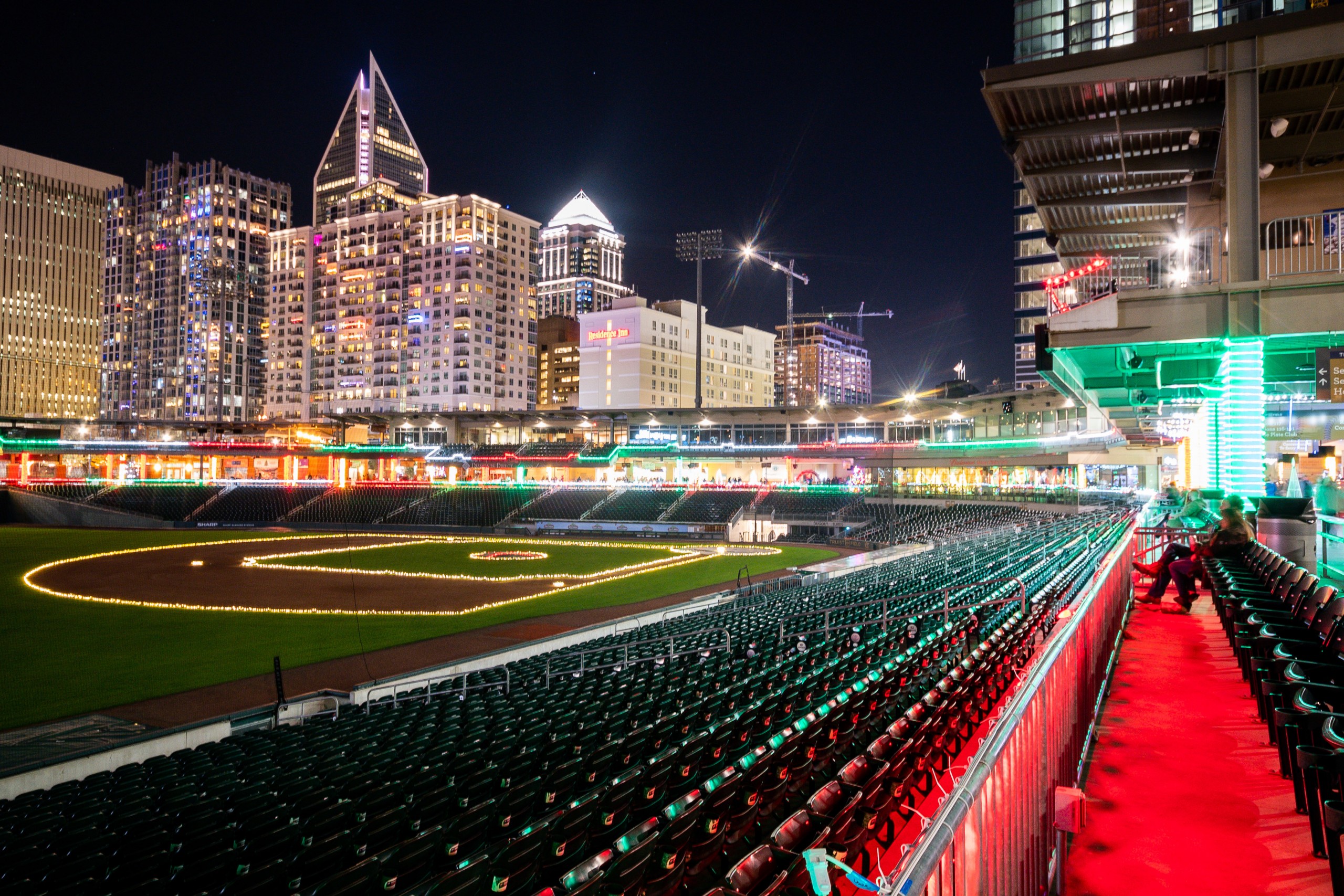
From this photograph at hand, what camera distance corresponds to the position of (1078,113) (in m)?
18.1

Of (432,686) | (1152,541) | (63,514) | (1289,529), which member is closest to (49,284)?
(63,514)

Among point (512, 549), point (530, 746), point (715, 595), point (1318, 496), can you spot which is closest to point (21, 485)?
point (512, 549)

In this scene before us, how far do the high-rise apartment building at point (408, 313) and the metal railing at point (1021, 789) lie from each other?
5925 inches

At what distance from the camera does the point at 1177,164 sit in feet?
66.2

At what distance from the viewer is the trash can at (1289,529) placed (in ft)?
43.9

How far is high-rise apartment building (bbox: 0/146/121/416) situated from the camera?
164 m

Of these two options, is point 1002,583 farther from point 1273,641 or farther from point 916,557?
point 916,557

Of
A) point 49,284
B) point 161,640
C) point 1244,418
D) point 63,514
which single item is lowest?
point 161,640

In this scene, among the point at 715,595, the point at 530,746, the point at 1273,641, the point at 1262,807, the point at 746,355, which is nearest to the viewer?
the point at 1262,807

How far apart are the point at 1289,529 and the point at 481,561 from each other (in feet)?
123

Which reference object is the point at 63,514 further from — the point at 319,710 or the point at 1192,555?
the point at 1192,555

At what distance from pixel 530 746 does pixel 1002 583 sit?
970 cm

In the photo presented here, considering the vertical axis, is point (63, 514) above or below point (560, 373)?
below

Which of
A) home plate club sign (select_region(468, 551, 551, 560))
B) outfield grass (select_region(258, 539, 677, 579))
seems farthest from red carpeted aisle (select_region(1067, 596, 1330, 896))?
home plate club sign (select_region(468, 551, 551, 560))
